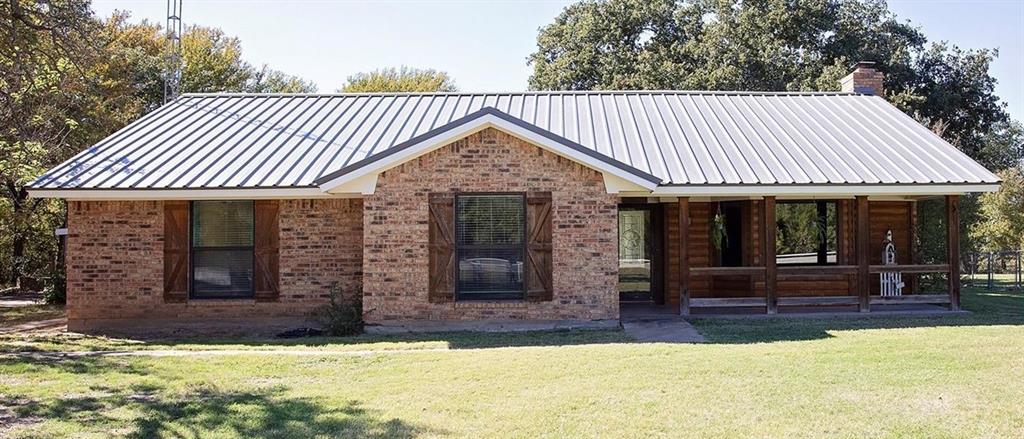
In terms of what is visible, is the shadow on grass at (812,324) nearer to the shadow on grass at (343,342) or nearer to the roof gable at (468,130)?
the shadow on grass at (343,342)

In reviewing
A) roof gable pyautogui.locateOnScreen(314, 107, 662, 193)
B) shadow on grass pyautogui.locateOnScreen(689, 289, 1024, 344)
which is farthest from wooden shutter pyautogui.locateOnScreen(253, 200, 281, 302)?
shadow on grass pyautogui.locateOnScreen(689, 289, 1024, 344)

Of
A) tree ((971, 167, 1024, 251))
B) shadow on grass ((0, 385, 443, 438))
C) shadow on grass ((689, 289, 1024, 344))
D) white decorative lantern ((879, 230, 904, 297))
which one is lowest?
shadow on grass ((0, 385, 443, 438))

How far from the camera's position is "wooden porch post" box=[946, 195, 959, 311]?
14.0 metres

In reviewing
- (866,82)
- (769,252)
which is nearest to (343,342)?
(769,252)

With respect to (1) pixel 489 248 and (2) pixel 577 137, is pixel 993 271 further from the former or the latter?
(1) pixel 489 248

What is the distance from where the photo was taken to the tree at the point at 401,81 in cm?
4616

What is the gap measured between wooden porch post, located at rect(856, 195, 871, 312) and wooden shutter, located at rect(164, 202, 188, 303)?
11208 mm

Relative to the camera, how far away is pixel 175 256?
44.1 ft

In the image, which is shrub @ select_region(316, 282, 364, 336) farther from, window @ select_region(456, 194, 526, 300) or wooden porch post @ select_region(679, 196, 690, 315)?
wooden porch post @ select_region(679, 196, 690, 315)

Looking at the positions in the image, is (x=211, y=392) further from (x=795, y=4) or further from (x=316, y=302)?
(x=795, y=4)

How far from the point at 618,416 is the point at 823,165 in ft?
28.5

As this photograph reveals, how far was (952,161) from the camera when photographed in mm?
14336

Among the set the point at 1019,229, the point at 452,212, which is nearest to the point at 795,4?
the point at 1019,229

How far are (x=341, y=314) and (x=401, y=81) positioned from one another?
36678mm
